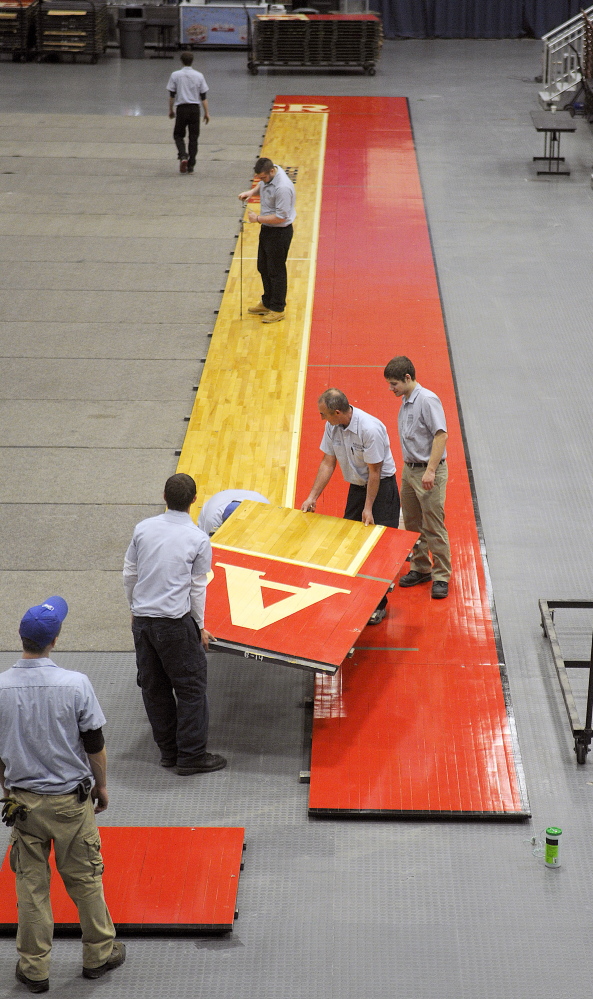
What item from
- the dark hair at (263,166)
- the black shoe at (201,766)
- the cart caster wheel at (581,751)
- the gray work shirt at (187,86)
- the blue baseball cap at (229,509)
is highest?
the gray work shirt at (187,86)

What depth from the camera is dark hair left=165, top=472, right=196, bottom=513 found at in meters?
5.91

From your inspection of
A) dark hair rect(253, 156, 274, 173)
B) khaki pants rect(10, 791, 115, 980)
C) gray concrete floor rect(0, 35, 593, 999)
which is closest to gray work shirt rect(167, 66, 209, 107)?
gray concrete floor rect(0, 35, 593, 999)

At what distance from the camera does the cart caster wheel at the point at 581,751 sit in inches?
250

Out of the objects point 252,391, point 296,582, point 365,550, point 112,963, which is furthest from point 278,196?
point 112,963

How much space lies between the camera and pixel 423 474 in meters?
7.62

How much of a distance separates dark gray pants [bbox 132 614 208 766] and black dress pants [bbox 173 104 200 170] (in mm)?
13711

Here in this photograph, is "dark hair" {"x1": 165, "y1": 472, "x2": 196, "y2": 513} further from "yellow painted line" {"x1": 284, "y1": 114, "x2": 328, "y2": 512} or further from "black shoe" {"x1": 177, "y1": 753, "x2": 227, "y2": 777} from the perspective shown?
"yellow painted line" {"x1": 284, "y1": 114, "x2": 328, "y2": 512}

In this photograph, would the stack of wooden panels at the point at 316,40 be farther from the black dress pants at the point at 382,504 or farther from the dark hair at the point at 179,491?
the dark hair at the point at 179,491

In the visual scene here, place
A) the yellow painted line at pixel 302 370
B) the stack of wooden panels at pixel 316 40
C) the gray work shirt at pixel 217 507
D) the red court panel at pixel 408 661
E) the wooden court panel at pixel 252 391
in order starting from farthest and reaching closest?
the stack of wooden panels at pixel 316 40
the wooden court panel at pixel 252 391
the yellow painted line at pixel 302 370
the gray work shirt at pixel 217 507
the red court panel at pixel 408 661

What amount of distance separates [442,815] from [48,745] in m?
2.39

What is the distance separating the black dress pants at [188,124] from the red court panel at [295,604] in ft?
41.5

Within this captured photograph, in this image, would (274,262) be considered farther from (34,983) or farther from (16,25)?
(16,25)

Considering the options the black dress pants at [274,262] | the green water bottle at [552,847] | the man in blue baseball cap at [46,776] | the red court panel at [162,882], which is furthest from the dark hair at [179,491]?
the black dress pants at [274,262]

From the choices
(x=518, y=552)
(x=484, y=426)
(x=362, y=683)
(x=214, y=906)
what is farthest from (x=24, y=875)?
(x=484, y=426)
